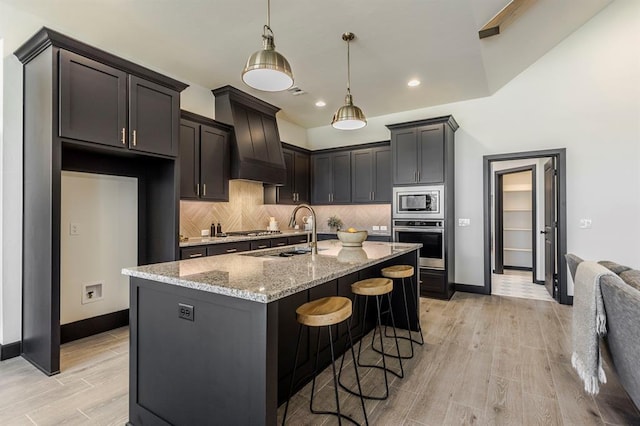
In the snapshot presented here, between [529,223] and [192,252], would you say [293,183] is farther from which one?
[529,223]

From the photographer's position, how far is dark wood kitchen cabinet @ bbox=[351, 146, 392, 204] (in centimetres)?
558

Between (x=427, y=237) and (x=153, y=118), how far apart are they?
3836mm

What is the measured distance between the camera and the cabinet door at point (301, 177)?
6020 millimetres

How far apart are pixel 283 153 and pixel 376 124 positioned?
185 centimetres

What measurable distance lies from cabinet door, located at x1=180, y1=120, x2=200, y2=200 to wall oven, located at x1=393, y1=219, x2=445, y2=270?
304 cm

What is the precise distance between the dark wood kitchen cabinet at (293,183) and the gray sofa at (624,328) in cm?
453

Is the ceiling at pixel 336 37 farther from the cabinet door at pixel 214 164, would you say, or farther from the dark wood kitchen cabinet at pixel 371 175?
the dark wood kitchen cabinet at pixel 371 175

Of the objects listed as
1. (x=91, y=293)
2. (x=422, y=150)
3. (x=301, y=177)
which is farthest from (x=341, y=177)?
(x=91, y=293)

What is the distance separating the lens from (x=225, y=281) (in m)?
1.54

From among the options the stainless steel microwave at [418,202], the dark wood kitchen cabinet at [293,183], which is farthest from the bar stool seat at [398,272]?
the dark wood kitchen cabinet at [293,183]

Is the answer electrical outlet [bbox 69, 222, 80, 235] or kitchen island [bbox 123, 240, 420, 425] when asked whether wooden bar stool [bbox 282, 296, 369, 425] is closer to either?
kitchen island [bbox 123, 240, 420, 425]

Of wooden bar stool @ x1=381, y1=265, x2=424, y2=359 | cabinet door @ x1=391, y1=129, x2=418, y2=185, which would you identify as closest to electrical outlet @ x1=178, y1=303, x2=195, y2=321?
wooden bar stool @ x1=381, y1=265, x2=424, y2=359

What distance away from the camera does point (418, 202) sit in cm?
486

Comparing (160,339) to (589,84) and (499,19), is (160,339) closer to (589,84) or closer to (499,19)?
(499,19)
